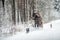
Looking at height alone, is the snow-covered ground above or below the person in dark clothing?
below

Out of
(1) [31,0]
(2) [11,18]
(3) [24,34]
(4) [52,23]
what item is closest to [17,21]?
(2) [11,18]

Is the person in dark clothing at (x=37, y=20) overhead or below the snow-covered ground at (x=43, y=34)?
overhead

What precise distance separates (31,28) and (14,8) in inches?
13.4

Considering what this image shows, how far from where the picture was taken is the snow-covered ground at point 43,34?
1.62 meters

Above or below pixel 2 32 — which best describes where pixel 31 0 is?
above

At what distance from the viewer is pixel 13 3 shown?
1616 millimetres

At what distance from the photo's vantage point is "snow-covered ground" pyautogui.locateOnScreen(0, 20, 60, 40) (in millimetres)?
1615

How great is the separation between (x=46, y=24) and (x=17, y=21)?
1.23ft

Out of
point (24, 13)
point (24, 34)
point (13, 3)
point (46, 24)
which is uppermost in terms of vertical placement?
point (13, 3)

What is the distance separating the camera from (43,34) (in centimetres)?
163

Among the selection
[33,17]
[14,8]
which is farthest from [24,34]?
[14,8]

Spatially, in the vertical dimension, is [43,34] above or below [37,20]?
below

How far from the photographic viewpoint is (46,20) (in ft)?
5.31

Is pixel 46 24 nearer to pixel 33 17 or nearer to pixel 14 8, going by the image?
pixel 33 17
